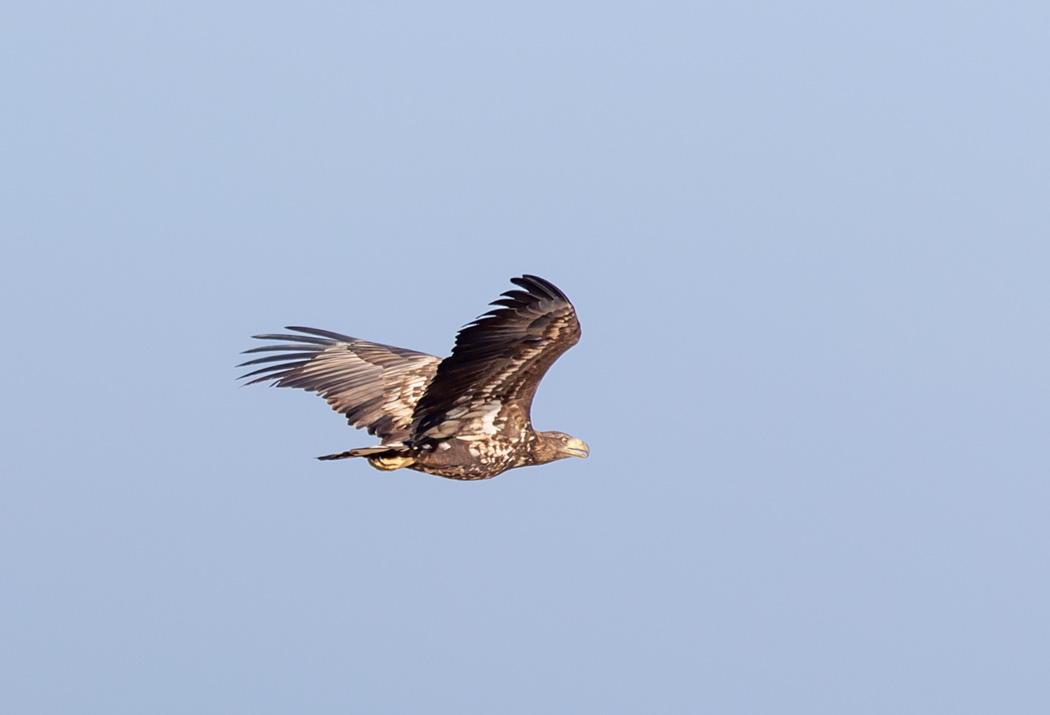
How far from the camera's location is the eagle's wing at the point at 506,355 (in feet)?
39.0

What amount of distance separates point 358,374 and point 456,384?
3.22 m

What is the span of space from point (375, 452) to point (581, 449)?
245cm

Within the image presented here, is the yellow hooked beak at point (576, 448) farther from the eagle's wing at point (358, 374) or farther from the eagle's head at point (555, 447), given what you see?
the eagle's wing at point (358, 374)

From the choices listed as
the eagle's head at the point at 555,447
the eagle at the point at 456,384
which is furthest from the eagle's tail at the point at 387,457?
the eagle's head at the point at 555,447

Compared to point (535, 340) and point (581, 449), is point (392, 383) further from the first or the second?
point (535, 340)

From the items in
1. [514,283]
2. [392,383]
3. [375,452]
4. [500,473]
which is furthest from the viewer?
[392,383]

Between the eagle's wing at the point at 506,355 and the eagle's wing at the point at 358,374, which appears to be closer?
the eagle's wing at the point at 506,355

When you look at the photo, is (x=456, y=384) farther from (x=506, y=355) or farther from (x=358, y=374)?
(x=358, y=374)

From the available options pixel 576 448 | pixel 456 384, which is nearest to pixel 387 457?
pixel 456 384

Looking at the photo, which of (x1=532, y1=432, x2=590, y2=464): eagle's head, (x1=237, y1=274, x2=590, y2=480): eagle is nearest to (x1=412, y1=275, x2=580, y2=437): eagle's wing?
(x1=237, y1=274, x2=590, y2=480): eagle

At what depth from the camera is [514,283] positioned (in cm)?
1173

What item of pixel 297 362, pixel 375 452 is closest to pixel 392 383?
pixel 297 362

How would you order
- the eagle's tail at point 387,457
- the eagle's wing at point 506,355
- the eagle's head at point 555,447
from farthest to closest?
1. the eagle's head at point 555,447
2. the eagle's tail at point 387,457
3. the eagle's wing at point 506,355

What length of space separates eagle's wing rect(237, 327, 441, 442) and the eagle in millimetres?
11
